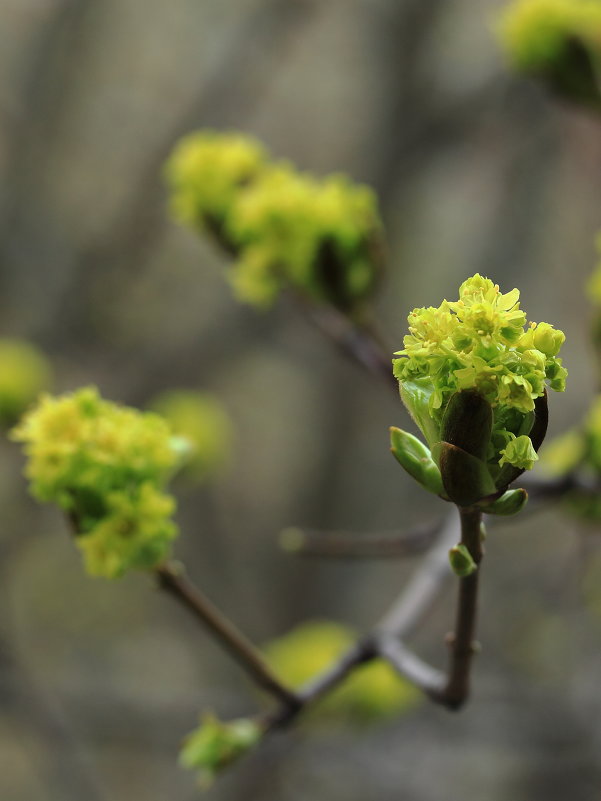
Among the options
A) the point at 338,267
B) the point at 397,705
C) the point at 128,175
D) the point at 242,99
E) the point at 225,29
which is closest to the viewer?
the point at 338,267

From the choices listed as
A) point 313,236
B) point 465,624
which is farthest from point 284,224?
point 465,624

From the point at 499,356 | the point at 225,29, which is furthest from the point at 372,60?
the point at 499,356

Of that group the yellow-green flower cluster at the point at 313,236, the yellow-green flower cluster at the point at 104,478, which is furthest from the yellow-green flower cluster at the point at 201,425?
the yellow-green flower cluster at the point at 104,478

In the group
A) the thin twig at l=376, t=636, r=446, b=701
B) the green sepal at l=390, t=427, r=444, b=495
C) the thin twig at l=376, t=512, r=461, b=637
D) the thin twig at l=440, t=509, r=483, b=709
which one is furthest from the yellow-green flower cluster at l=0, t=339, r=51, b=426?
the green sepal at l=390, t=427, r=444, b=495

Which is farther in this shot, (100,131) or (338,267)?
(100,131)

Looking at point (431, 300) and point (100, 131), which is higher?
point (100, 131)

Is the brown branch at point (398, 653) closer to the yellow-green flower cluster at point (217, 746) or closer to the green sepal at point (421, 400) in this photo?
the yellow-green flower cluster at point (217, 746)

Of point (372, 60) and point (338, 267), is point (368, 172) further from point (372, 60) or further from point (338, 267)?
point (338, 267)
